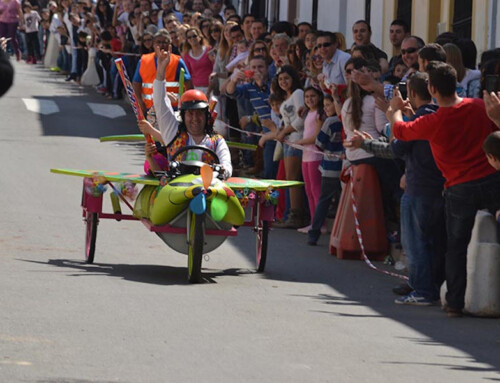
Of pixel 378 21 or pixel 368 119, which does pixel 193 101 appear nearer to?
pixel 368 119

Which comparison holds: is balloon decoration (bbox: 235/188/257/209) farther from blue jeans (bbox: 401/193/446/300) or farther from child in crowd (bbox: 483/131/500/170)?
child in crowd (bbox: 483/131/500/170)

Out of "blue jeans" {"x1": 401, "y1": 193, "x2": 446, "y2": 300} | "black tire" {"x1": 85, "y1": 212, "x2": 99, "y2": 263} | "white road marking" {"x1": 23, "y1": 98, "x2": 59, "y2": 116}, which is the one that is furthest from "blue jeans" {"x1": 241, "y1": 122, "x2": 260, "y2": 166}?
"white road marking" {"x1": 23, "y1": 98, "x2": 59, "y2": 116}

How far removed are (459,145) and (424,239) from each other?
3.76 feet

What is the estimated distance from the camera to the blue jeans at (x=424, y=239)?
483 inches

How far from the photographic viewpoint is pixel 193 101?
13.7 m

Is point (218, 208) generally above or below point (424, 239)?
above

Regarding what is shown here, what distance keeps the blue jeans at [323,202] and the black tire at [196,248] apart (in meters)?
3.56

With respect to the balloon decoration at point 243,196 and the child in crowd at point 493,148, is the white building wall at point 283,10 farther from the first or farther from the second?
the child in crowd at point 493,148

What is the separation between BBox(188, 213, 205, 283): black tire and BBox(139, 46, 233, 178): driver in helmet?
3.46 feet

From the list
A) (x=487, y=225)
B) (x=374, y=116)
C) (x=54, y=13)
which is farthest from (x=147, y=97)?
(x=54, y=13)

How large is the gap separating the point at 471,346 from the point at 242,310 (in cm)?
185

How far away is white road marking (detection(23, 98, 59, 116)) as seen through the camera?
31773 mm

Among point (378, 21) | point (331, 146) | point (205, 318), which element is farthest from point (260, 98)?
point (205, 318)

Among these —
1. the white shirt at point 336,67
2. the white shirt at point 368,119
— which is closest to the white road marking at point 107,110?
the white shirt at point 336,67
